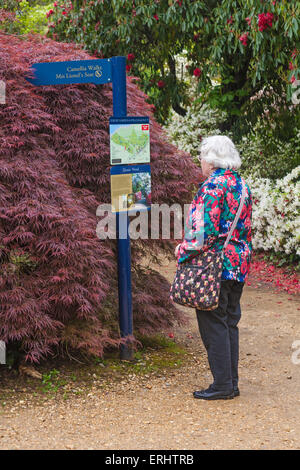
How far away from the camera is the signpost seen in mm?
4824

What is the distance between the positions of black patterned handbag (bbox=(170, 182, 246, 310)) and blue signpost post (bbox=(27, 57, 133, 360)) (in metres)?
0.83

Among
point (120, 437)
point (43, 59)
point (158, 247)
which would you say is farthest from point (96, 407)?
point (43, 59)

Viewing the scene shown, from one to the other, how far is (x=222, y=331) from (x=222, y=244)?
1.94 feet

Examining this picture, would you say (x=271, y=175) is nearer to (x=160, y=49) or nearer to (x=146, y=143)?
(x=160, y=49)

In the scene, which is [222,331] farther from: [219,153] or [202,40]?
[202,40]

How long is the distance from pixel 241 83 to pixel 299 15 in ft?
10.2

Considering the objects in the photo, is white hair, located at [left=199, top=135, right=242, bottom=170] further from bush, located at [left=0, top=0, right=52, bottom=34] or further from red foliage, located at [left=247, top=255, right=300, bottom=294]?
bush, located at [left=0, top=0, right=52, bottom=34]

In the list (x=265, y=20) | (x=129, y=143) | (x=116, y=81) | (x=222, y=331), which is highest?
(x=265, y=20)

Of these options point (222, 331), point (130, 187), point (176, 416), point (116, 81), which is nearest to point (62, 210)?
point (130, 187)

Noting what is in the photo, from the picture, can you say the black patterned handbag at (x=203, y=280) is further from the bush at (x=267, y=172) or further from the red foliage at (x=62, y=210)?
the bush at (x=267, y=172)

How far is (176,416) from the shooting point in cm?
418

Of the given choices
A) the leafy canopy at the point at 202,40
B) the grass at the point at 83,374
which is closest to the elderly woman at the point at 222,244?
the grass at the point at 83,374

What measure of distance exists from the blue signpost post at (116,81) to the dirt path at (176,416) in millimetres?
548

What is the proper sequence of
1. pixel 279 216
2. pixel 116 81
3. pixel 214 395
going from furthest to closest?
pixel 279 216
pixel 116 81
pixel 214 395
